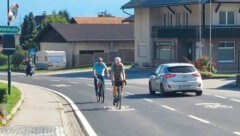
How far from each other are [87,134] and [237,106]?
873cm

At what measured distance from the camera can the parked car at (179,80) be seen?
95.9 feet

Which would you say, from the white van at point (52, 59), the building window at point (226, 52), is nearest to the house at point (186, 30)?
the building window at point (226, 52)

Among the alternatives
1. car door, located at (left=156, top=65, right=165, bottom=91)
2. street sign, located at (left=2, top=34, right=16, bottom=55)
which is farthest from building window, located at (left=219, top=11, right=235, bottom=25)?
street sign, located at (left=2, top=34, right=16, bottom=55)

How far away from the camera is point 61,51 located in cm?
7919

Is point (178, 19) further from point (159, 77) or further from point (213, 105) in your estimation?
point (213, 105)

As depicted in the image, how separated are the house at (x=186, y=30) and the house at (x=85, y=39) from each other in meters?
12.3

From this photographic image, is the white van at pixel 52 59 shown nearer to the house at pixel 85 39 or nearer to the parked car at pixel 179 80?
the house at pixel 85 39

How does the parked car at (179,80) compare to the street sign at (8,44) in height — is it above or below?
below

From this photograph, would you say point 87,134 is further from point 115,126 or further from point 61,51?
point 61,51

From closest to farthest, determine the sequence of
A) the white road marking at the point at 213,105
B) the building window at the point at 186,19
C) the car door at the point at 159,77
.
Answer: the white road marking at the point at 213,105 < the car door at the point at 159,77 < the building window at the point at 186,19

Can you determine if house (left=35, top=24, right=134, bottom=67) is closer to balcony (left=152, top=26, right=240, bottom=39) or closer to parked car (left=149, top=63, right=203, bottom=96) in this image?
balcony (left=152, top=26, right=240, bottom=39)

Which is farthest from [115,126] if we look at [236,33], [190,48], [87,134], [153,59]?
[153,59]

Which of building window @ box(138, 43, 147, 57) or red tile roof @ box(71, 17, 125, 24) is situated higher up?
red tile roof @ box(71, 17, 125, 24)

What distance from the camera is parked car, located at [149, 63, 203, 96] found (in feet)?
95.9
